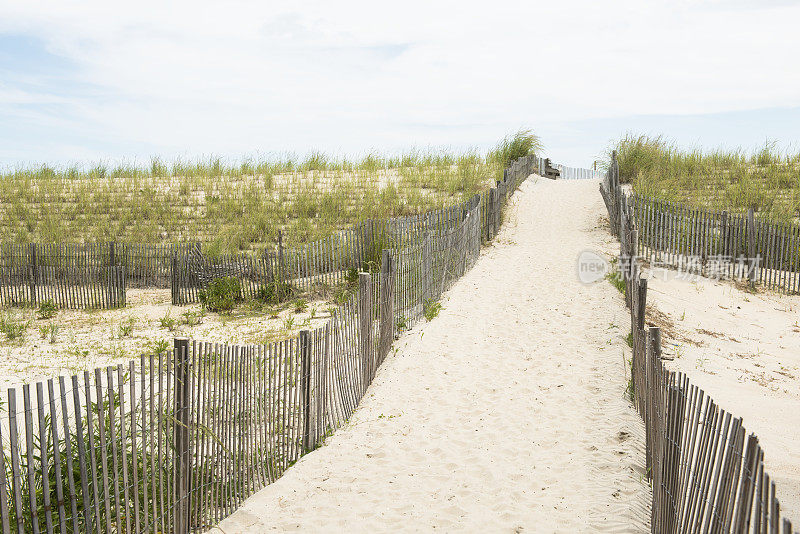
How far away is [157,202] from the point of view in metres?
25.2

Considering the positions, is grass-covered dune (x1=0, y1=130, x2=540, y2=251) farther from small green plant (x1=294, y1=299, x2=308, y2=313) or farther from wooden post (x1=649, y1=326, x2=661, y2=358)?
wooden post (x1=649, y1=326, x2=661, y2=358)

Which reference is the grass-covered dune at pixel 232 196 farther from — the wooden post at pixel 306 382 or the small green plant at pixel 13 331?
the wooden post at pixel 306 382

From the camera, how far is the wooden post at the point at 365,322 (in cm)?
793

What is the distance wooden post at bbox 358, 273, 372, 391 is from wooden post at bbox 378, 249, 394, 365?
0.71 m

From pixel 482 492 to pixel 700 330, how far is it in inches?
295

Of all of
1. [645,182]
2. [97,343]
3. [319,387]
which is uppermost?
[645,182]

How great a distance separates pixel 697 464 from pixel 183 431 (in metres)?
3.48

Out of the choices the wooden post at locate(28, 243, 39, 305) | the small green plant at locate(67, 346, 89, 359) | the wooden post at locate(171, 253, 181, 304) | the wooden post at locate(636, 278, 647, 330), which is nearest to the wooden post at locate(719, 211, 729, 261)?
the wooden post at locate(636, 278, 647, 330)

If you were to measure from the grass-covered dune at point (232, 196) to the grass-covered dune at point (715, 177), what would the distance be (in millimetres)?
5399

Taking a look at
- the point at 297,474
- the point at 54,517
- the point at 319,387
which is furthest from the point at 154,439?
the point at 319,387

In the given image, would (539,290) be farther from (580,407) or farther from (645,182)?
(645,182)

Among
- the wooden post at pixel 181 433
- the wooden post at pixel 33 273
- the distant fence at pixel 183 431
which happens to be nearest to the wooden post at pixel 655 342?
the distant fence at pixel 183 431

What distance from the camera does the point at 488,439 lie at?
21.7 ft

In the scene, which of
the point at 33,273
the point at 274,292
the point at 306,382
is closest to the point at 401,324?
the point at 306,382
